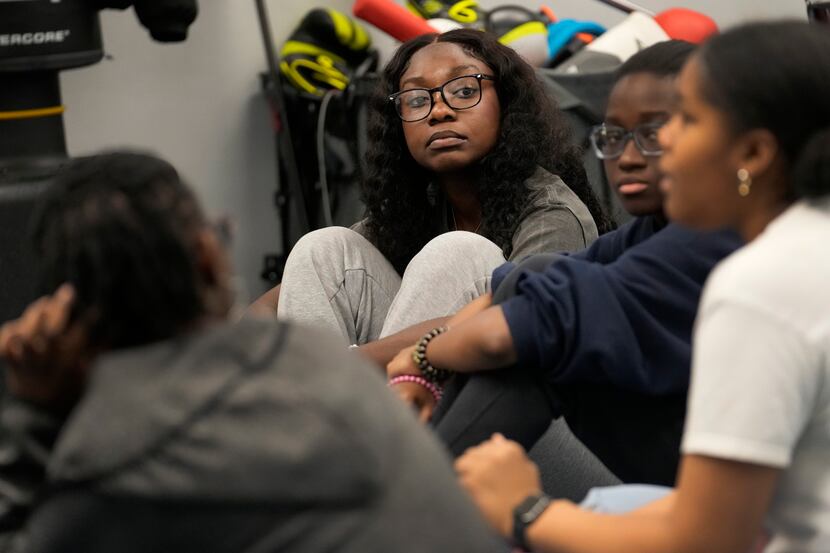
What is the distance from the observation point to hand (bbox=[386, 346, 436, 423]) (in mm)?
1653

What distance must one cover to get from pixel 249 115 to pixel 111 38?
0.56m

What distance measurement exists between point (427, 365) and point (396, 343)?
24 cm

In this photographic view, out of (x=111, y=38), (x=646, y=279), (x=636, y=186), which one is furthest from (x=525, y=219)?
(x=111, y=38)

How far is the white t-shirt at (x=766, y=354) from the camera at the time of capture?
99 centimetres

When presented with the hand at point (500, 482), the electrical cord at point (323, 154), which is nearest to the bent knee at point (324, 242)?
the hand at point (500, 482)

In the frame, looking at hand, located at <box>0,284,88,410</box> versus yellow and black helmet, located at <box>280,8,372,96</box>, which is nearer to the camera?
hand, located at <box>0,284,88,410</box>

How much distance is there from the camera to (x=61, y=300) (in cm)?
93

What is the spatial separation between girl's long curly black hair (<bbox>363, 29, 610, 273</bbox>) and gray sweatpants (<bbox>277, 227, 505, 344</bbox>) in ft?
0.34

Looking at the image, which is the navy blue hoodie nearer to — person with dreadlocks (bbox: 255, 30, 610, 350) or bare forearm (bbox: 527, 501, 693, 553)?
bare forearm (bbox: 527, 501, 693, 553)

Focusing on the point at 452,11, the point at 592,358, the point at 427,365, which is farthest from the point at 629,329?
the point at 452,11

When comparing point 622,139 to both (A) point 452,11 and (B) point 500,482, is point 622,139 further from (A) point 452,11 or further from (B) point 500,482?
(A) point 452,11

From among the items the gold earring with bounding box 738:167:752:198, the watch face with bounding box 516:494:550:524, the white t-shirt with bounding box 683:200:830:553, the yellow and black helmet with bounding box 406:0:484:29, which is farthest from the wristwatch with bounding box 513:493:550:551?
the yellow and black helmet with bounding box 406:0:484:29

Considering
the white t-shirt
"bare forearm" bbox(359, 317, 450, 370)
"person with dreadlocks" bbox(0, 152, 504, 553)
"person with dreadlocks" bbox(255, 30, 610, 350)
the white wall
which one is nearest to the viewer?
"person with dreadlocks" bbox(0, 152, 504, 553)

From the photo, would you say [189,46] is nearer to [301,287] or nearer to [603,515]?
[301,287]
